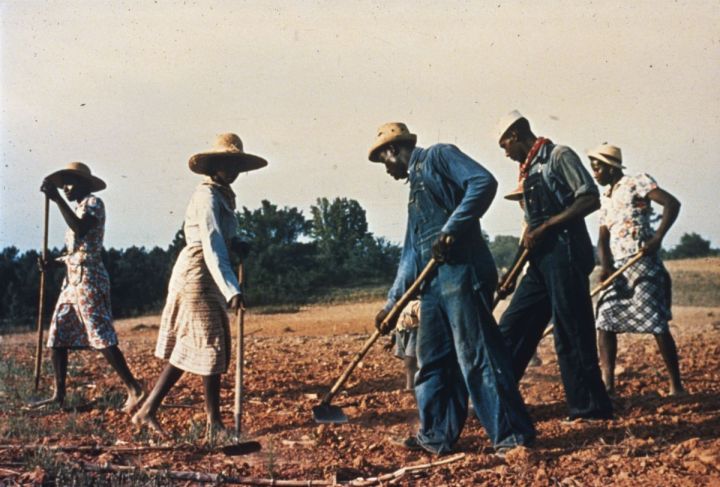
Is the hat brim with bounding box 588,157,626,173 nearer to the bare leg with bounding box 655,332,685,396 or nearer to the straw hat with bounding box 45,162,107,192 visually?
the bare leg with bounding box 655,332,685,396

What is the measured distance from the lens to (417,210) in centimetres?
470

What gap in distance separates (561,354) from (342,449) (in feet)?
5.13

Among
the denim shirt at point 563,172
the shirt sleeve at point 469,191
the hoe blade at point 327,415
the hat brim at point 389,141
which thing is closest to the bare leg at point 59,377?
the hoe blade at point 327,415

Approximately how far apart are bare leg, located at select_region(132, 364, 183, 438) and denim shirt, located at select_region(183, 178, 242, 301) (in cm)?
66

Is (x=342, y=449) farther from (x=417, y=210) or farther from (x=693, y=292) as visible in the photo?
(x=693, y=292)

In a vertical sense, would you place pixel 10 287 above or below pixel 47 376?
above

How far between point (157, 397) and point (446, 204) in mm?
2303

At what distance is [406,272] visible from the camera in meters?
4.88

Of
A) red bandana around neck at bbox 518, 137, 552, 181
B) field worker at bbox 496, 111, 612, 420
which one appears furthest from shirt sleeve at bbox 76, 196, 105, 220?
red bandana around neck at bbox 518, 137, 552, 181

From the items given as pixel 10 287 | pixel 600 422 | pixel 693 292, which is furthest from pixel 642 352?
pixel 10 287

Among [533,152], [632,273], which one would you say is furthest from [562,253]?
[632,273]

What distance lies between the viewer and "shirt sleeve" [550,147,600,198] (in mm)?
5051

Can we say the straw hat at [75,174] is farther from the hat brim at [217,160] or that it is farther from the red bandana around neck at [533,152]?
the red bandana around neck at [533,152]

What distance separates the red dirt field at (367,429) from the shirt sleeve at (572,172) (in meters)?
1.48
